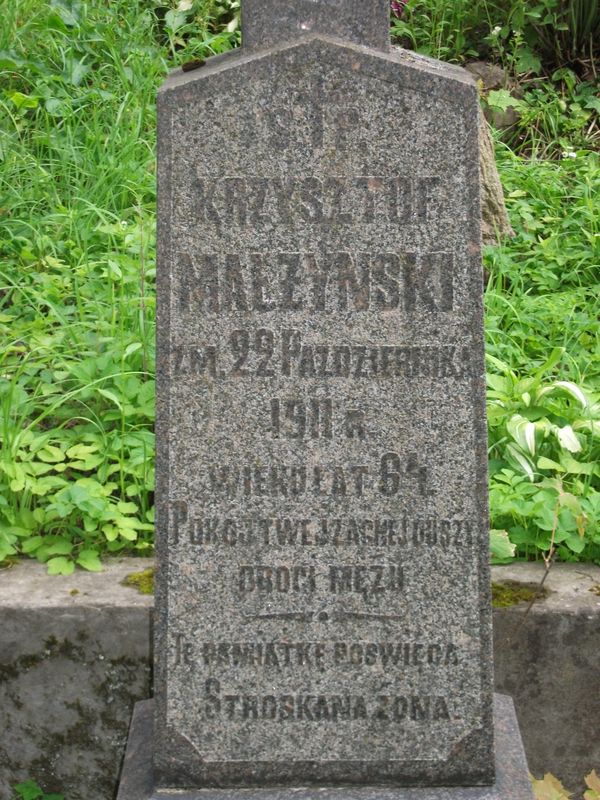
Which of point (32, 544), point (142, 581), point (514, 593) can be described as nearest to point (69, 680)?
point (142, 581)

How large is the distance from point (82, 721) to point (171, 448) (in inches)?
35.9

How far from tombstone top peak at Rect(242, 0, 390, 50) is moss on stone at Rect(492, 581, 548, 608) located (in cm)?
134

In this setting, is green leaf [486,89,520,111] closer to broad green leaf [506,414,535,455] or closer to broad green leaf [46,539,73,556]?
broad green leaf [506,414,535,455]

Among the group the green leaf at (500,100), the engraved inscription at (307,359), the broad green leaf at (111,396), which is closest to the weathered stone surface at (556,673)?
the engraved inscription at (307,359)

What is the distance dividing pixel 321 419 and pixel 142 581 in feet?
2.71

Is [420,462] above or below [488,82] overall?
below

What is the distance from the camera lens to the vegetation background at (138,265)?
3125 millimetres

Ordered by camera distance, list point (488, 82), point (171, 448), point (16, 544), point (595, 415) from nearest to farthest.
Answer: point (171, 448), point (16, 544), point (595, 415), point (488, 82)

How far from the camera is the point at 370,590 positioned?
239 centimetres

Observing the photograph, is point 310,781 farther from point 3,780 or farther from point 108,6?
point 108,6

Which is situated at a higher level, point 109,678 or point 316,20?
point 316,20

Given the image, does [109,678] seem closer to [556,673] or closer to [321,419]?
[321,419]

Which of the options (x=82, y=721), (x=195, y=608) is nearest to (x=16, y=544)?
(x=82, y=721)

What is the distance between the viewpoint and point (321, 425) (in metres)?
2.35
